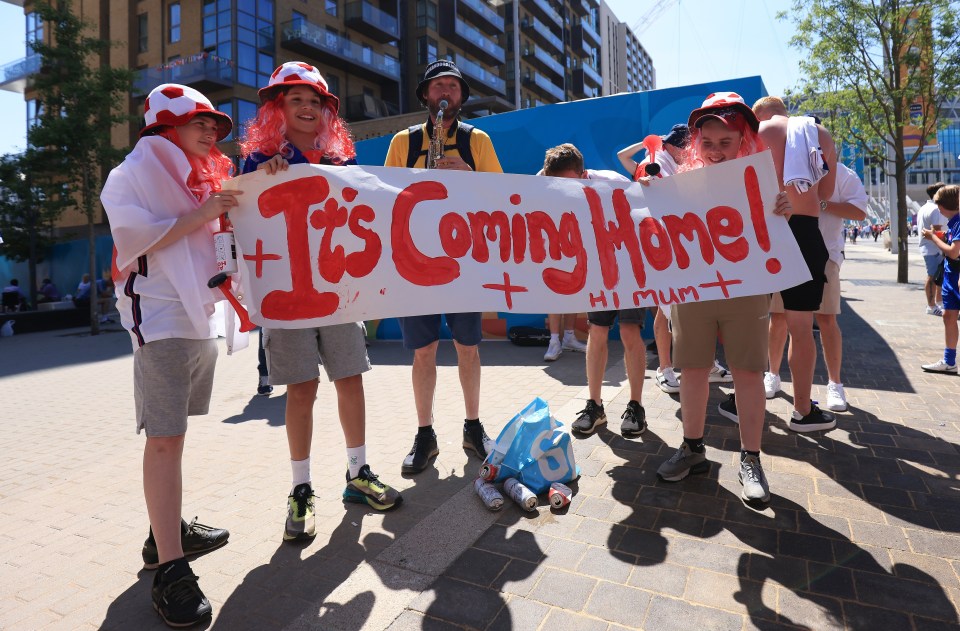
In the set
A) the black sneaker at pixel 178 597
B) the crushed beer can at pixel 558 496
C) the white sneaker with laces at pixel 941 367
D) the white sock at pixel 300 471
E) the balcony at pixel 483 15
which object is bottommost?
the black sneaker at pixel 178 597

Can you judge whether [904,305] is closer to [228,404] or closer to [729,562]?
[729,562]

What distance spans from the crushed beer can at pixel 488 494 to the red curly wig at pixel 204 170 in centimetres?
184

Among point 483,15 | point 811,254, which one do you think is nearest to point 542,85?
point 483,15

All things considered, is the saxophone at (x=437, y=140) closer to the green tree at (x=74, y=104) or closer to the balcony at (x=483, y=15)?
the green tree at (x=74, y=104)

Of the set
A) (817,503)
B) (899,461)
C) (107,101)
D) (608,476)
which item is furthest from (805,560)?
(107,101)

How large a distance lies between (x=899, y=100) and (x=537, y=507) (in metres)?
17.0

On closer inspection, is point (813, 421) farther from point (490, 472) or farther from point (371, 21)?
point (371, 21)

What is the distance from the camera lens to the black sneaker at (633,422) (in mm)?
3729

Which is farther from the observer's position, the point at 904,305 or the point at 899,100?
the point at 899,100

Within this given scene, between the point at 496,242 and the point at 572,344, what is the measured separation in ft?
17.0

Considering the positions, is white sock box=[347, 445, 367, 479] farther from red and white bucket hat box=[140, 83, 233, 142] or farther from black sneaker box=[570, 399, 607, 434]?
red and white bucket hat box=[140, 83, 233, 142]

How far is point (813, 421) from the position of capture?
12.3 ft

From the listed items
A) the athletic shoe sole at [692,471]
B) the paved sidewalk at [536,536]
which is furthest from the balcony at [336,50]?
the athletic shoe sole at [692,471]

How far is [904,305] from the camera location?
1013cm
